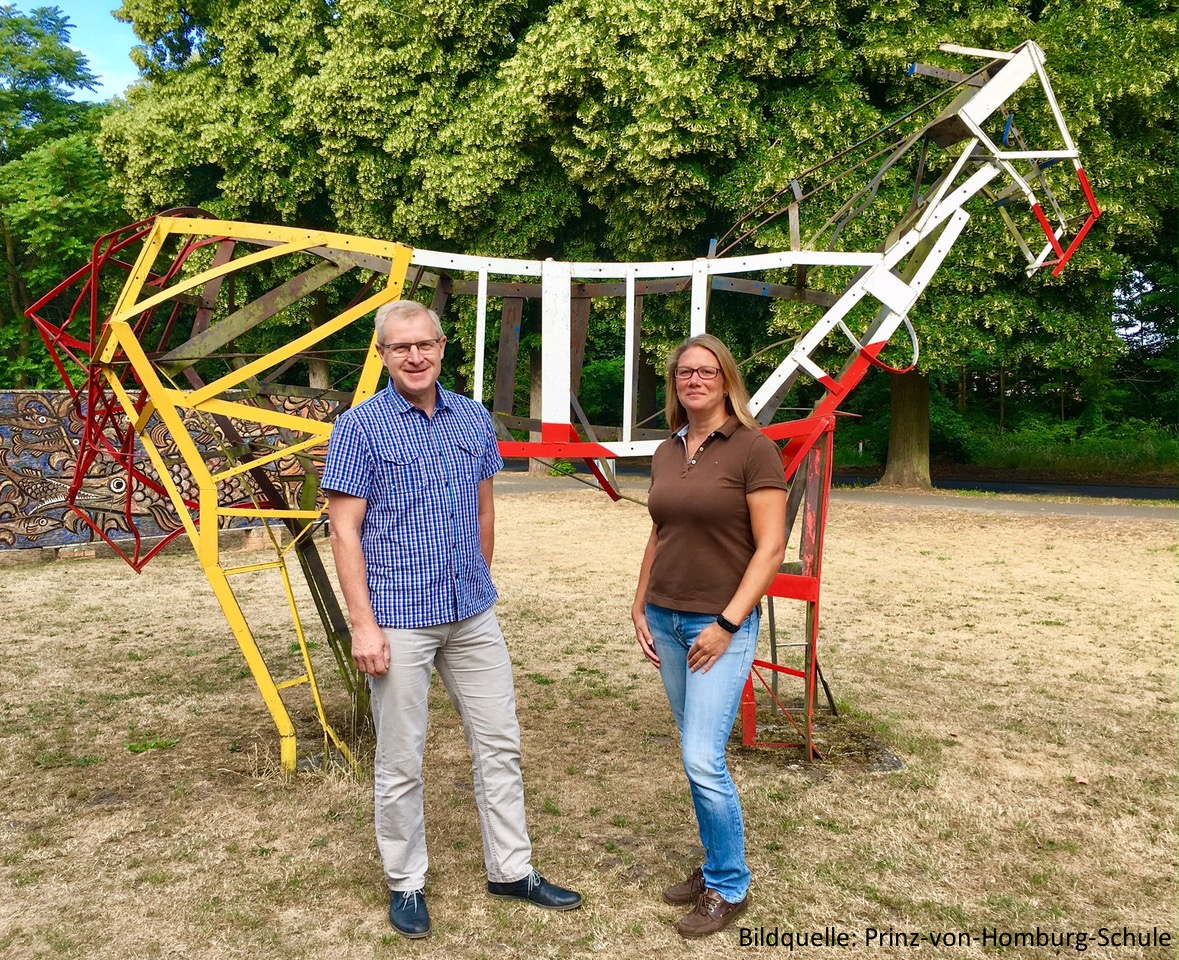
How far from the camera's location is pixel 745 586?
9.23ft

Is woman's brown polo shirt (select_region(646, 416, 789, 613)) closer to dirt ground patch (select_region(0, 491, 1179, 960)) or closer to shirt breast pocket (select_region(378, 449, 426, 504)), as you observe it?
shirt breast pocket (select_region(378, 449, 426, 504))

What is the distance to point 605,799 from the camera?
13.8ft

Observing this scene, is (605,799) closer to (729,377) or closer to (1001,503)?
(729,377)

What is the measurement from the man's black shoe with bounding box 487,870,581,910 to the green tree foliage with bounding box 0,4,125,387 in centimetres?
2213

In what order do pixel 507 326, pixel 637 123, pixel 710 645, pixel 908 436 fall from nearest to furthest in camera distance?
pixel 710 645
pixel 507 326
pixel 637 123
pixel 908 436

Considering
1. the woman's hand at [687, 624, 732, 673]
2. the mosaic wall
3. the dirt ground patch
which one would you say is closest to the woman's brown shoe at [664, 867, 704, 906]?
the dirt ground patch

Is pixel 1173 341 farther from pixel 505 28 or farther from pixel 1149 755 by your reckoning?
pixel 1149 755

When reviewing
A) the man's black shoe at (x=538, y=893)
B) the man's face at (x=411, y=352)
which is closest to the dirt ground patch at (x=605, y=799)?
the man's black shoe at (x=538, y=893)

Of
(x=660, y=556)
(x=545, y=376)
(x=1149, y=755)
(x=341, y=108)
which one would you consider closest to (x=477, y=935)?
(x=660, y=556)

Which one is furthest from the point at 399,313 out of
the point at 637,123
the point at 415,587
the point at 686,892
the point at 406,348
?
the point at 637,123

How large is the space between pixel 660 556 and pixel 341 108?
16419 millimetres

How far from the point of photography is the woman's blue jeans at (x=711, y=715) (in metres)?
2.88

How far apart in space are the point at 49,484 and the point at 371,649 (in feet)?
32.7

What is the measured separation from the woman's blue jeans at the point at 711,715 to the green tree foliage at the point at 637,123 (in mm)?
11495
